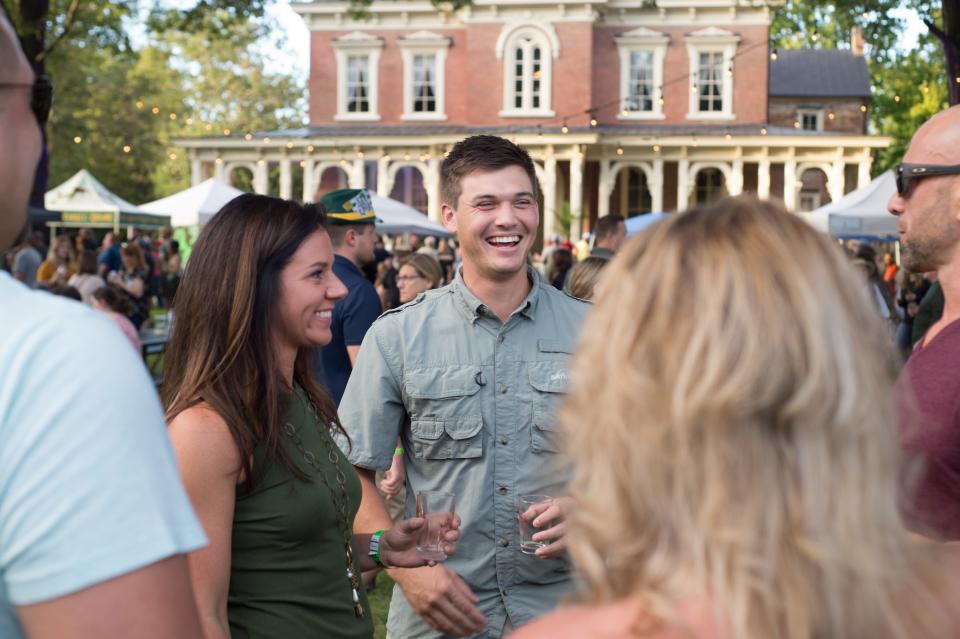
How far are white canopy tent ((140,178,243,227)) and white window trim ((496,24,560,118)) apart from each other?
65.9 ft

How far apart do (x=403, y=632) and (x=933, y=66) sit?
138 feet

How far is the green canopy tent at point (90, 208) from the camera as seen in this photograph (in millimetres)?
22828

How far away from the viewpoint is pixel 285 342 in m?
2.95

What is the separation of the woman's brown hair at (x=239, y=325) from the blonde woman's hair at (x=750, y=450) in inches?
57.7

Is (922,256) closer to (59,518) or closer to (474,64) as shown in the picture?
(59,518)

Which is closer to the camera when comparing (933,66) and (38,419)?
(38,419)

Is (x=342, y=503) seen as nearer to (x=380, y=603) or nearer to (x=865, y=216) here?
(x=380, y=603)

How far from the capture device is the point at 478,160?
3.58 meters

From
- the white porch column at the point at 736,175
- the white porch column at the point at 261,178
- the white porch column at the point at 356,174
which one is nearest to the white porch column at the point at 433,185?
the white porch column at the point at 356,174

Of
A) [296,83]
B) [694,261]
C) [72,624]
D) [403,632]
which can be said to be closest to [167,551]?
[72,624]

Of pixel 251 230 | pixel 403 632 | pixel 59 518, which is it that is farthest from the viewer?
pixel 403 632

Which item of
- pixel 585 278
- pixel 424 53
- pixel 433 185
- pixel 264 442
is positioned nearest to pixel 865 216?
pixel 585 278

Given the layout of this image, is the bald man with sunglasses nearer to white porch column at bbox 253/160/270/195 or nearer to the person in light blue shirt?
the person in light blue shirt

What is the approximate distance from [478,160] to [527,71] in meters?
34.9
